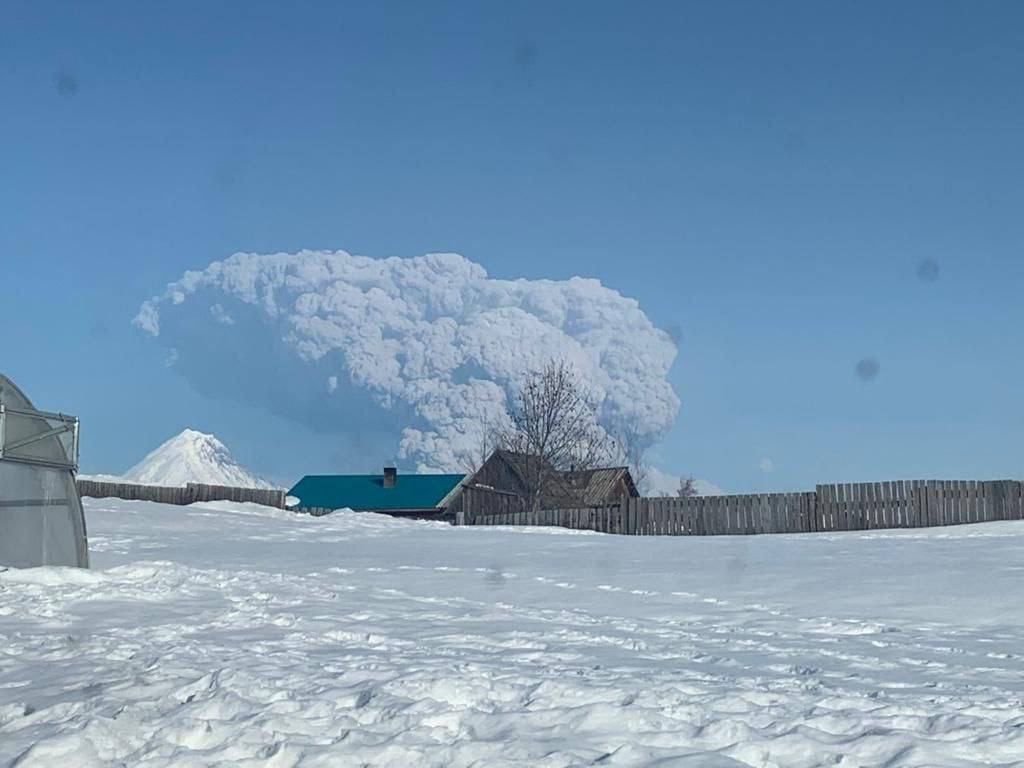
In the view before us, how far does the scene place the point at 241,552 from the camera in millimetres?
18359

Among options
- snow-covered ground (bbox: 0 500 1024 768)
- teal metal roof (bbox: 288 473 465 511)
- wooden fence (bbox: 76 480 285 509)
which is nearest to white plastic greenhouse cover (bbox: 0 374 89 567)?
snow-covered ground (bbox: 0 500 1024 768)

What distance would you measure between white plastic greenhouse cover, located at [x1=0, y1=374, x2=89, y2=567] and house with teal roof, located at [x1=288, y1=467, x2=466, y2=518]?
132 feet

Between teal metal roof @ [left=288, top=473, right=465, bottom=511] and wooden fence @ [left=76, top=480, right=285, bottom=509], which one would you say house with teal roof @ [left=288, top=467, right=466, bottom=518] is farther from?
wooden fence @ [left=76, top=480, right=285, bottom=509]

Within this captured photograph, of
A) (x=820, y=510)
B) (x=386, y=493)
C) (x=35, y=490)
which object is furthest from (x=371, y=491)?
(x=35, y=490)

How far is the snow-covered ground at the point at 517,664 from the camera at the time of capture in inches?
202

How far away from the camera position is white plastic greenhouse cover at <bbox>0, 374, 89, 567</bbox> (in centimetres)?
1213

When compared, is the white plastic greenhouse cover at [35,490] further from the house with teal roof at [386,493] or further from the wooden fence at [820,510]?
the house with teal roof at [386,493]

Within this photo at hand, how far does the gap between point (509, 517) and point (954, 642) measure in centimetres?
2543

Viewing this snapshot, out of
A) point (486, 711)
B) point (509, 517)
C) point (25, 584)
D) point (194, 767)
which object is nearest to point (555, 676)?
point (486, 711)

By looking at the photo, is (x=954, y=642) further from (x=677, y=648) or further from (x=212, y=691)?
(x=212, y=691)

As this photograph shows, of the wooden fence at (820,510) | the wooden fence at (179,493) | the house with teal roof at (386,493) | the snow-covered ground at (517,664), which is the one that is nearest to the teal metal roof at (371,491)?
the house with teal roof at (386,493)

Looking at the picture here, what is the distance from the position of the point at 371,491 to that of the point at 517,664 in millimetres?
50060

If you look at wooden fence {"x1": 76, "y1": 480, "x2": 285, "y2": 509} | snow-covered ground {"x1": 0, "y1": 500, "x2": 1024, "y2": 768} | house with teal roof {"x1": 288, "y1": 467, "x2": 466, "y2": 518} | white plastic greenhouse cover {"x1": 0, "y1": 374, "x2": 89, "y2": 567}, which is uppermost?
house with teal roof {"x1": 288, "y1": 467, "x2": 466, "y2": 518}

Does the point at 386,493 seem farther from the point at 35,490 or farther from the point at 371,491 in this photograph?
the point at 35,490
